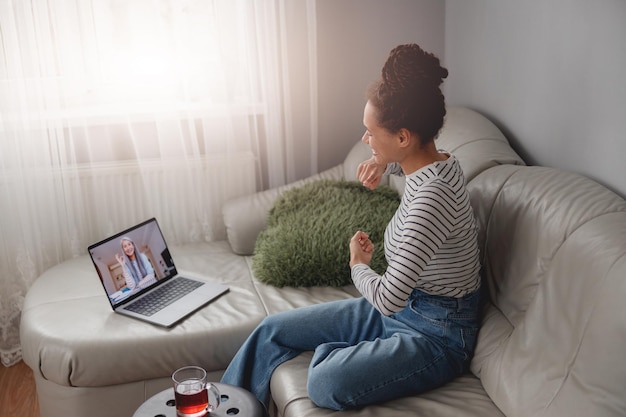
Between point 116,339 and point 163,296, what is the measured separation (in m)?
0.29

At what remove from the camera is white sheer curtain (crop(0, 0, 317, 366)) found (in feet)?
8.55

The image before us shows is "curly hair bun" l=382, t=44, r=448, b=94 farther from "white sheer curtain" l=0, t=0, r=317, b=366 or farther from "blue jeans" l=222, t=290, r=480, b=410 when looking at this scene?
"white sheer curtain" l=0, t=0, r=317, b=366

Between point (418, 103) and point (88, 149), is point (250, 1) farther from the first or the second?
point (418, 103)

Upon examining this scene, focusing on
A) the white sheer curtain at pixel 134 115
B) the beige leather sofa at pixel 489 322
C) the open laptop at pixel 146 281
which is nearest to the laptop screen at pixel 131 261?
the open laptop at pixel 146 281

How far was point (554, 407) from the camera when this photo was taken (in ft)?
4.77

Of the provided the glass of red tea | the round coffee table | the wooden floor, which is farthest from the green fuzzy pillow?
the wooden floor

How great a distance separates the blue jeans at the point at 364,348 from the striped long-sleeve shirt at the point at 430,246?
7cm

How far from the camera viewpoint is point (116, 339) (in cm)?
208

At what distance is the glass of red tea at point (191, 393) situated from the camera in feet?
5.06

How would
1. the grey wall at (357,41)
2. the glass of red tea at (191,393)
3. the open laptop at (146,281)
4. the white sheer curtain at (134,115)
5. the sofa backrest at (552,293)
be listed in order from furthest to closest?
the grey wall at (357,41)
the white sheer curtain at (134,115)
the open laptop at (146,281)
the glass of red tea at (191,393)
the sofa backrest at (552,293)

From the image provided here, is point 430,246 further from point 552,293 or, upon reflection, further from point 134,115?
point 134,115

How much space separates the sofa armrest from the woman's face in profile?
0.49m

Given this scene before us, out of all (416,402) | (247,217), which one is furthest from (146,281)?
(416,402)

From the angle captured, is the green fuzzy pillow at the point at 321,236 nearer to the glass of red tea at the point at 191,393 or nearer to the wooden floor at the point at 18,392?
the glass of red tea at the point at 191,393
